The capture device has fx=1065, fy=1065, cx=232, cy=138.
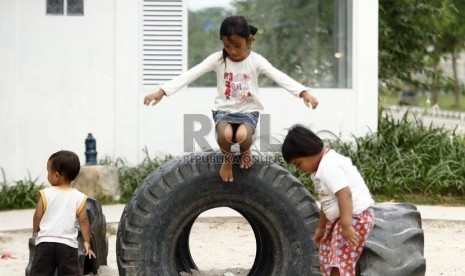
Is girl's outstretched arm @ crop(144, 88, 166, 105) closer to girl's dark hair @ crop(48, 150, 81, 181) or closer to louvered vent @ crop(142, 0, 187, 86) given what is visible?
girl's dark hair @ crop(48, 150, 81, 181)

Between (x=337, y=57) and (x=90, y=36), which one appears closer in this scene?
(x=90, y=36)

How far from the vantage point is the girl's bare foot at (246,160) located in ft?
25.0

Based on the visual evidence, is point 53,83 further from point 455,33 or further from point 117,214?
point 455,33

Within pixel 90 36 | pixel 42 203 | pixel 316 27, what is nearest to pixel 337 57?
pixel 316 27

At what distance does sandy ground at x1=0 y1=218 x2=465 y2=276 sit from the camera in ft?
31.0

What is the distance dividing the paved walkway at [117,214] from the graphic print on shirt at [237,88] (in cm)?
417

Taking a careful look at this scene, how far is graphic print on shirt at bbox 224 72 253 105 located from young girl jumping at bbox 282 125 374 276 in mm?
1009

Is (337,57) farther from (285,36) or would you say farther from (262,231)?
(262,231)

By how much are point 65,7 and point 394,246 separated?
24.2 ft

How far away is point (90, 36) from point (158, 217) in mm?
6283

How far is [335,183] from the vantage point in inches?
252

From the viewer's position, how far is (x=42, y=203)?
708 centimetres

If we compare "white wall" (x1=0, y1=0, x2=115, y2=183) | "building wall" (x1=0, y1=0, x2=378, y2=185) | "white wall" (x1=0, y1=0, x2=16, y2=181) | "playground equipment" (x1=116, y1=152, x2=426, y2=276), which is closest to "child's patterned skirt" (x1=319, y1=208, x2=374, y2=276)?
"playground equipment" (x1=116, y1=152, x2=426, y2=276)

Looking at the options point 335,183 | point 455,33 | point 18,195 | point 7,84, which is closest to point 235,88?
point 335,183
